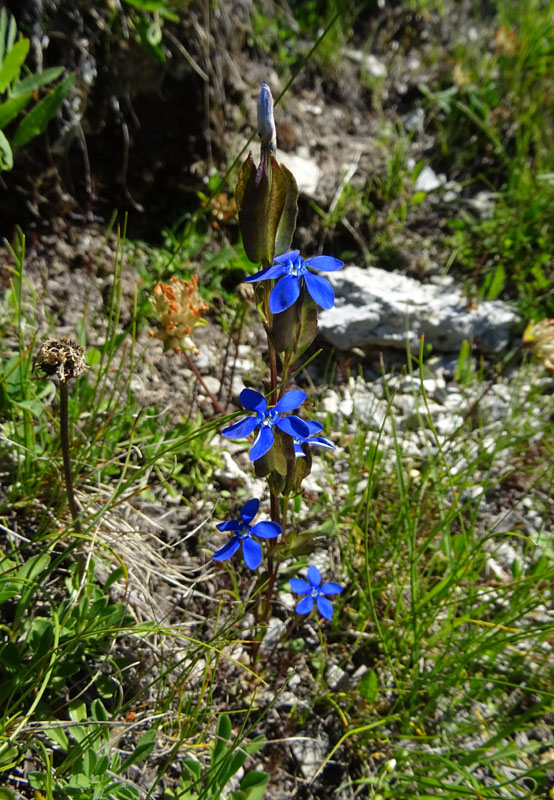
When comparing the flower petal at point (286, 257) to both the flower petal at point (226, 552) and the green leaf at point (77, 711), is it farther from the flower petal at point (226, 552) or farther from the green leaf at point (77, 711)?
the green leaf at point (77, 711)

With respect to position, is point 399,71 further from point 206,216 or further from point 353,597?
point 353,597

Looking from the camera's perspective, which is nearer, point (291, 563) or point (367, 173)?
point (291, 563)

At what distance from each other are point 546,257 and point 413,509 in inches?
69.8

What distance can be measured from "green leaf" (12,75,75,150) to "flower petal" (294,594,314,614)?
192cm

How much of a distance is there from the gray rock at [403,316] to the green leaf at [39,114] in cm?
143

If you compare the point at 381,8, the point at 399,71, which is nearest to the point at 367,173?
the point at 399,71

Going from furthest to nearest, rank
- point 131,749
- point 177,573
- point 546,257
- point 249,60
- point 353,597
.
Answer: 1. point 249,60
2. point 546,257
3. point 353,597
4. point 177,573
5. point 131,749

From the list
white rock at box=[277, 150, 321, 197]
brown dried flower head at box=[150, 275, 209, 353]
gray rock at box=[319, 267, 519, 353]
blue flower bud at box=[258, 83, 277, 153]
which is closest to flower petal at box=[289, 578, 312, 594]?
brown dried flower head at box=[150, 275, 209, 353]

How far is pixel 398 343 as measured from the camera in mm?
3039

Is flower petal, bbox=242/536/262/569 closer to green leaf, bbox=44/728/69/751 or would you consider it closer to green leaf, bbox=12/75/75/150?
green leaf, bbox=44/728/69/751

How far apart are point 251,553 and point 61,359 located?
69cm

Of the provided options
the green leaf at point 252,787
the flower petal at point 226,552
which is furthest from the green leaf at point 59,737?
the flower petal at point 226,552

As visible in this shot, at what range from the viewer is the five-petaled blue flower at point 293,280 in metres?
1.30

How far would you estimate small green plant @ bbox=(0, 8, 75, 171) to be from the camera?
207 centimetres
